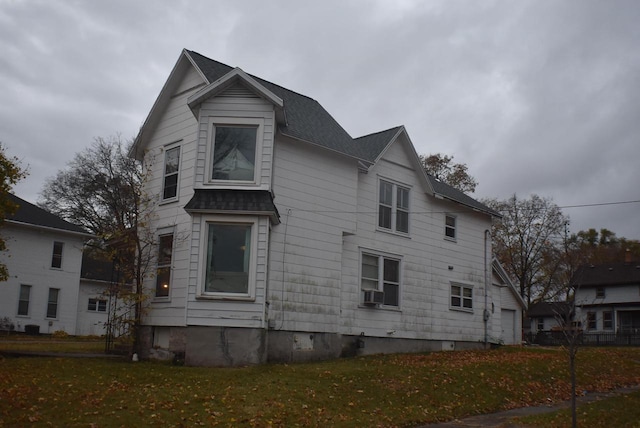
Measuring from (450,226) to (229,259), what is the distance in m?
11.2

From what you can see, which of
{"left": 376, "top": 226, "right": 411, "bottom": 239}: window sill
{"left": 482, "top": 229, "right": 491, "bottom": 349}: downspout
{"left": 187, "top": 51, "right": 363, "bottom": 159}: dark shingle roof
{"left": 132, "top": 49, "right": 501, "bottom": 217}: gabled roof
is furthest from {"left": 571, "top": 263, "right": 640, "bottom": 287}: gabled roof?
{"left": 187, "top": 51, "right": 363, "bottom": 159}: dark shingle roof

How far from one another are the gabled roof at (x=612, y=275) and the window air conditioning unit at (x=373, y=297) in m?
34.2

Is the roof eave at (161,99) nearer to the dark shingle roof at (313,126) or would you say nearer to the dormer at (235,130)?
the dark shingle roof at (313,126)

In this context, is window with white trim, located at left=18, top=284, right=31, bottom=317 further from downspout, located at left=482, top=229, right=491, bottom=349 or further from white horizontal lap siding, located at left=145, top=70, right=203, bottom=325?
downspout, located at left=482, top=229, right=491, bottom=349

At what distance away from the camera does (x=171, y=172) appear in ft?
61.4

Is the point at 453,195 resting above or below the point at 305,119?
below

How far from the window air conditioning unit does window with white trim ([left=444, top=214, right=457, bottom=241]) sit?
5291 mm

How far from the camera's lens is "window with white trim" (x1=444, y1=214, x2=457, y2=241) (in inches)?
959

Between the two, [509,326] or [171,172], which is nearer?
[171,172]

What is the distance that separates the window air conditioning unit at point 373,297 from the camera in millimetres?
20047

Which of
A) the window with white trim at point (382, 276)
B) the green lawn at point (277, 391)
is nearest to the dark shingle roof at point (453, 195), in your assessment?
the window with white trim at point (382, 276)

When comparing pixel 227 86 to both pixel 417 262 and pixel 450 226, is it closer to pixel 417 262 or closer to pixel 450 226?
pixel 417 262

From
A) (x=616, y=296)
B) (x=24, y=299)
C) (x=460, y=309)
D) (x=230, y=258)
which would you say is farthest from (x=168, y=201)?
(x=616, y=296)

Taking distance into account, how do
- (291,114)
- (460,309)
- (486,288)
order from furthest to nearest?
1. (486,288)
2. (460,309)
3. (291,114)
